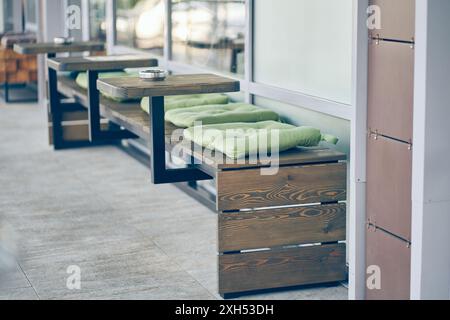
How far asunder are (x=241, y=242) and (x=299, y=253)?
27 cm

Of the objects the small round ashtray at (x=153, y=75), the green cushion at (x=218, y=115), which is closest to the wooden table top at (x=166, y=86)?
the small round ashtray at (x=153, y=75)

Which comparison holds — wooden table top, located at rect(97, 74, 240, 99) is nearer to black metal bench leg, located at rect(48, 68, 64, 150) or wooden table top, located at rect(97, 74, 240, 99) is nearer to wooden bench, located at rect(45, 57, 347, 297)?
wooden bench, located at rect(45, 57, 347, 297)

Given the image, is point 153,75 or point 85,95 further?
point 85,95

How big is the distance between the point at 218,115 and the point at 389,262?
1456 mm

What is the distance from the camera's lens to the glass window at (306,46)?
160 inches

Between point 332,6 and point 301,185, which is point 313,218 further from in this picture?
point 332,6

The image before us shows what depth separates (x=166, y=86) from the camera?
4.30 metres

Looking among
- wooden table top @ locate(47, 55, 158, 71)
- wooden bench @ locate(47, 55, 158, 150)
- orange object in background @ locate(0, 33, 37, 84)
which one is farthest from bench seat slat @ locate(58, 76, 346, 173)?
orange object in background @ locate(0, 33, 37, 84)

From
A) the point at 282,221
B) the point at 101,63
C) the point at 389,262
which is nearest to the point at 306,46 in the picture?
the point at 282,221

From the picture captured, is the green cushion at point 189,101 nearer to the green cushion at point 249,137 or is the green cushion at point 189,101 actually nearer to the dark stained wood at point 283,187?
the green cushion at point 249,137

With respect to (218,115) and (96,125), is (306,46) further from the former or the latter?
(96,125)

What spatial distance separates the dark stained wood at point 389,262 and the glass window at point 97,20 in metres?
4.87

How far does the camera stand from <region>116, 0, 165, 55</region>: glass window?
644 cm
